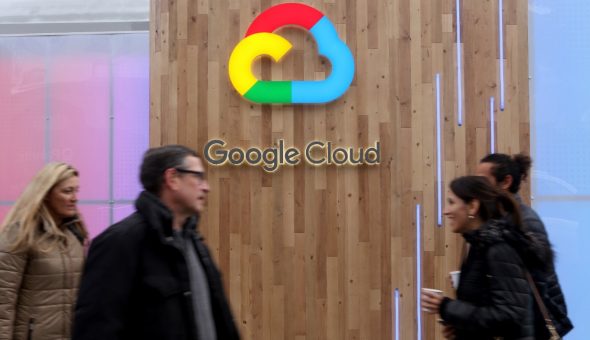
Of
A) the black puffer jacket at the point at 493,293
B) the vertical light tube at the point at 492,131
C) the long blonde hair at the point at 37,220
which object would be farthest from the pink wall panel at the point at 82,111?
the black puffer jacket at the point at 493,293

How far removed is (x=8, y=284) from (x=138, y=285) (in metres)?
1.13

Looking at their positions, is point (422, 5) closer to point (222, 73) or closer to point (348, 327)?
point (222, 73)

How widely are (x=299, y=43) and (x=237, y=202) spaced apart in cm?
144

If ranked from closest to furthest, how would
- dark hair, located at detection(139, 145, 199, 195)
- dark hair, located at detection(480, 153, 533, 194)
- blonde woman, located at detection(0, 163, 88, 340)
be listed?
dark hair, located at detection(139, 145, 199, 195)
blonde woman, located at detection(0, 163, 88, 340)
dark hair, located at detection(480, 153, 533, 194)

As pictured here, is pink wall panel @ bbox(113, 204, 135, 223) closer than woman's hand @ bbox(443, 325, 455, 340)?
No

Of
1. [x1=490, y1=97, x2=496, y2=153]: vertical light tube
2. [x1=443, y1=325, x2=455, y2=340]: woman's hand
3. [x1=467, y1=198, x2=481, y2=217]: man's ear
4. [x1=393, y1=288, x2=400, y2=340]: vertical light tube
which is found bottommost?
[x1=393, y1=288, x2=400, y2=340]: vertical light tube

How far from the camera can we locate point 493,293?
9.27ft

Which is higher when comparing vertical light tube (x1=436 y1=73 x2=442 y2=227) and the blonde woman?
vertical light tube (x1=436 y1=73 x2=442 y2=227)

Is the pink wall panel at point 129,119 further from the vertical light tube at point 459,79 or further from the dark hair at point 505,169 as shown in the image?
the dark hair at point 505,169

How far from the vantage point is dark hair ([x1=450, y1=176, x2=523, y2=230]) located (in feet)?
9.95

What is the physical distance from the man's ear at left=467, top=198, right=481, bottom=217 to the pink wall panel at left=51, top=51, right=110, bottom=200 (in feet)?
12.7

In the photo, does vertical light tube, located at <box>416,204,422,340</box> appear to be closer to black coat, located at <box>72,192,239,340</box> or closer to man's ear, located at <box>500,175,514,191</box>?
man's ear, located at <box>500,175,514,191</box>

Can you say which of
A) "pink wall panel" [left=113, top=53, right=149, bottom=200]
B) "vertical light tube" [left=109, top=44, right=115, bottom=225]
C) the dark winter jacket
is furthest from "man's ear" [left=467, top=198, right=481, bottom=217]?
"vertical light tube" [left=109, top=44, right=115, bottom=225]

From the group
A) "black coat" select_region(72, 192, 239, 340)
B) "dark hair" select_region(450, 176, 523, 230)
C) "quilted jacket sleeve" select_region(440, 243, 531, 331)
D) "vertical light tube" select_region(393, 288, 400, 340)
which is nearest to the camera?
"black coat" select_region(72, 192, 239, 340)
